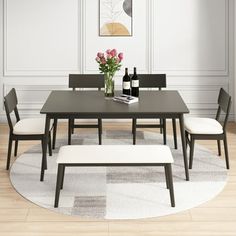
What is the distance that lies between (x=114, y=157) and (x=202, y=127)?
134 centimetres

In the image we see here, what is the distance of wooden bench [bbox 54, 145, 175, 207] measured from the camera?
4.43m

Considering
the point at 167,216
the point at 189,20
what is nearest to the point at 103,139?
the point at 189,20

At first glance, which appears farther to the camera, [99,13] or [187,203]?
[99,13]

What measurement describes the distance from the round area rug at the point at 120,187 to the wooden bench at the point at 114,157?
0.35 ft

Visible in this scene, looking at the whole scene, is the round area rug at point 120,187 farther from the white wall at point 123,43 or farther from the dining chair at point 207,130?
the white wall at point 123,43

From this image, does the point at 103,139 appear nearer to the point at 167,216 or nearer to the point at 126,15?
the point at 126,15

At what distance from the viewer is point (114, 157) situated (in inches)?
177

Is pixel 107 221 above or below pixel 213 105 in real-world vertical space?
below

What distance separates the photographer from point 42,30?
7551 mm

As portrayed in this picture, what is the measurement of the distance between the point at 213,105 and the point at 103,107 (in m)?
2.89

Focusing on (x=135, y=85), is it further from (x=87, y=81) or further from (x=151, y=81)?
(x=87, y=81)

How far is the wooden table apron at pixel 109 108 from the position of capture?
16.5 ft

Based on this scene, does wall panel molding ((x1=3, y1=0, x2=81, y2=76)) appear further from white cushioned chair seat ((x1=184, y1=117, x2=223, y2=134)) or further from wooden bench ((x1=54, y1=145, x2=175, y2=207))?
wooden bench ((x1=54, y1=145, x2=175, y2=207))

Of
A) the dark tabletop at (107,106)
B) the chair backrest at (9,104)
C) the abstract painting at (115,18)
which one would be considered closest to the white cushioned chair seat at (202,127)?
the dark tabletop at (107,106)
